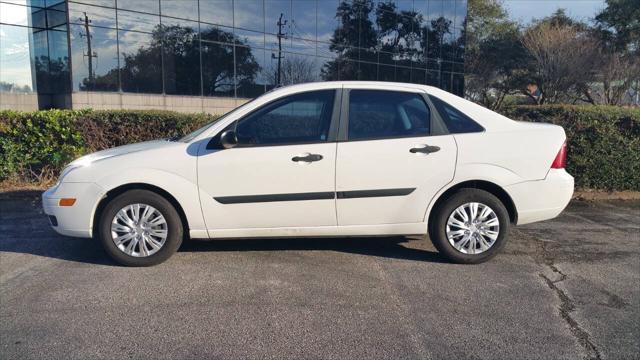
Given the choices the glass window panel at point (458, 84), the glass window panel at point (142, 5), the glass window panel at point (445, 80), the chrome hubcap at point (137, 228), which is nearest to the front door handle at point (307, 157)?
the chrome hubcap at point (137, 228)

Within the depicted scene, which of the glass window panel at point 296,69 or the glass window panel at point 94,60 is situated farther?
the glass window panel at point 296,69

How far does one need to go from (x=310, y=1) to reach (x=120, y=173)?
2197 centimetres

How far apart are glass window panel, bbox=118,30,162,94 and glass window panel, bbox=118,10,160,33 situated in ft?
0.72

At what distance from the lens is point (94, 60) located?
18.6 meters

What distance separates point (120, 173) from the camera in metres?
4.53

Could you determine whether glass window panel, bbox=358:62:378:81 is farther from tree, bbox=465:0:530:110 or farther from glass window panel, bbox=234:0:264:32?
tree, bbox=465:0:530:110

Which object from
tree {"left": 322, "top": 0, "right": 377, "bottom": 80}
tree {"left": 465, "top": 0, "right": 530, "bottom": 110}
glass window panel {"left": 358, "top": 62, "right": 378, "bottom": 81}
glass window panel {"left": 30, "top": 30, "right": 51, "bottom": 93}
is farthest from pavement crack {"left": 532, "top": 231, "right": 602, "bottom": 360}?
tree {"left": 465, "top": 0, "right": 530, "bottom": 110}

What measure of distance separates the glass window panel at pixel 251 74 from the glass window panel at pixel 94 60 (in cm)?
568

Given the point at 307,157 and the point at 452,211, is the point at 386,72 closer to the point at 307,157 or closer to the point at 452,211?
the point at 452,211

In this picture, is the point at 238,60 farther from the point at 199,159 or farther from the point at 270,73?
the point at 199,159

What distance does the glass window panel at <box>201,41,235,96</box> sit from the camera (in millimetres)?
21719

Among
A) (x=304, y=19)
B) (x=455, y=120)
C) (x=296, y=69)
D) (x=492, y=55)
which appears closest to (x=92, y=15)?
(x=296, y=69)

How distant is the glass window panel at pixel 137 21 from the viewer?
19016 mm

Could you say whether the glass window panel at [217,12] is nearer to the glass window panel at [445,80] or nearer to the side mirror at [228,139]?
the glass window panel at [445,80]
